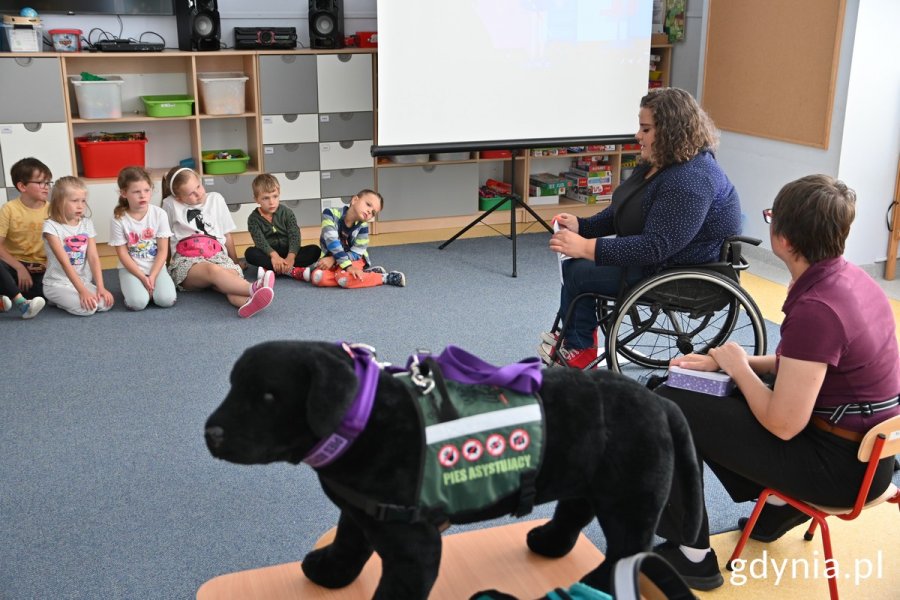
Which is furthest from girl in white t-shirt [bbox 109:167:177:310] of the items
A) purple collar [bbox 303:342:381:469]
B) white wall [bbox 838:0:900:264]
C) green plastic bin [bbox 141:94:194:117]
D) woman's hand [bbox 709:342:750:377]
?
white wall [bbox 838:0:900:264]

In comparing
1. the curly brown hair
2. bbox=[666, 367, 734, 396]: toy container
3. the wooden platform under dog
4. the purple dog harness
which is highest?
the curly brown hair

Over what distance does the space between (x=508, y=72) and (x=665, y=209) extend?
2205 millimetres

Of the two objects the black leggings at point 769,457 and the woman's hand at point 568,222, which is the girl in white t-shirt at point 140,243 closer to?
the woman's hand at point 568,222

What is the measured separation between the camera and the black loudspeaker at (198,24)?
465 cm

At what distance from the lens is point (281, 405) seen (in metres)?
1.18


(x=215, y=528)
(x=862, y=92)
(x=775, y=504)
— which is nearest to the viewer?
(x=775, y=504)

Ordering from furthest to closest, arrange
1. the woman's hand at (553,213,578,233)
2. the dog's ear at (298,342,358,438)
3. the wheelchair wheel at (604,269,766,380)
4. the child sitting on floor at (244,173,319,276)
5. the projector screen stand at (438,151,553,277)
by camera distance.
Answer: the projector screen stand at (438,151,553,277)
the child sitting on floor at (244,173,319,276)
the woman's hand at (553,213,578,233)
the wheelchair wheel at (604,269,766,380)
the dog's ear at (298,342,358,438)

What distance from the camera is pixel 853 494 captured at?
1.79m

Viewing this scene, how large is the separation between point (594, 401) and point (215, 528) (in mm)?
1320

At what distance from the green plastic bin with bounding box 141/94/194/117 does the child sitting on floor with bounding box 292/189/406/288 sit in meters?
1.07

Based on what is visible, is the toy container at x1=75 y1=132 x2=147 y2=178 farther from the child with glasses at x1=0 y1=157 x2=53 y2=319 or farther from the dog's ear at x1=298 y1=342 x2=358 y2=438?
the dog's ear at x1=298 y1=342 x2=358 y2=438

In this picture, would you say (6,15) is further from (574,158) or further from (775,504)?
(775,504)

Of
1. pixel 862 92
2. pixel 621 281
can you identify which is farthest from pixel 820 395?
pixel 862 92

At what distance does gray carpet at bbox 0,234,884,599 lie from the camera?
2.12 meters
